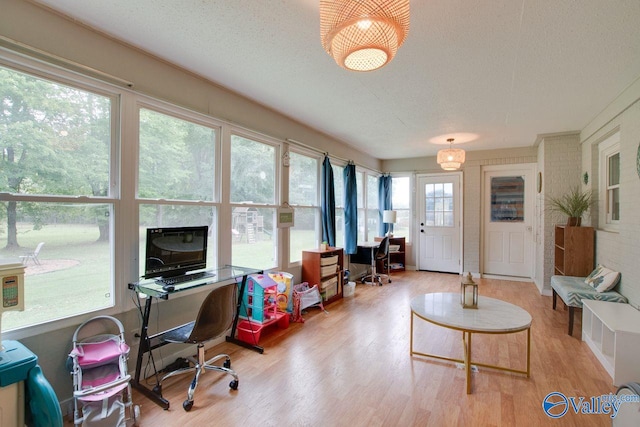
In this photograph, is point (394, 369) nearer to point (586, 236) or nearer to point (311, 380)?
point (311, 380)

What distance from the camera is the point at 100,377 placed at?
1.91 m

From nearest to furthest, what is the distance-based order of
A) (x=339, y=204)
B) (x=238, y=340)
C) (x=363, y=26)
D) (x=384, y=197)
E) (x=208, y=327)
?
(x=363, y=26)
(x=208, y=327)
(x=238, y=340)
(x=339, y=204)
(x=384, y=197)

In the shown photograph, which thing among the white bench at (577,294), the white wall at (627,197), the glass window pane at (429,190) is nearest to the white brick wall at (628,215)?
the white wall at (627,197)

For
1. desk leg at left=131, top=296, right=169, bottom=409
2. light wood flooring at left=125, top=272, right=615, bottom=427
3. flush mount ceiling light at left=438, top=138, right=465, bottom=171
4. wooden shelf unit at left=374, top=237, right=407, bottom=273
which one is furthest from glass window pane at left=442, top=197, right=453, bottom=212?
desk leg at left=131, top=296, right=169, bottom=409

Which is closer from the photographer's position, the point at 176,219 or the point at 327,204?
the point at 176,219

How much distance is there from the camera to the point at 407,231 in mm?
6727

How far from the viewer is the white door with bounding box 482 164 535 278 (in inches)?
219

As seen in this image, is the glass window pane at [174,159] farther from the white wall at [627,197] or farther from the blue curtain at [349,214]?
the white wall at [627,197]

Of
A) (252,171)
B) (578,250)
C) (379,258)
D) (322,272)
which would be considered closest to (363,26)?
(252,171)

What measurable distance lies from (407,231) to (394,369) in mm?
4582

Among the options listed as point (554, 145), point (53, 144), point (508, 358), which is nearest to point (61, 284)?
point (53, 144)

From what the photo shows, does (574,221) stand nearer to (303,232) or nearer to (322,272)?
(322,272)

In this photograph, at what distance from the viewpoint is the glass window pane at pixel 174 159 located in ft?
7.91

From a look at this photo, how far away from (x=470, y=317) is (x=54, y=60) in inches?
133
